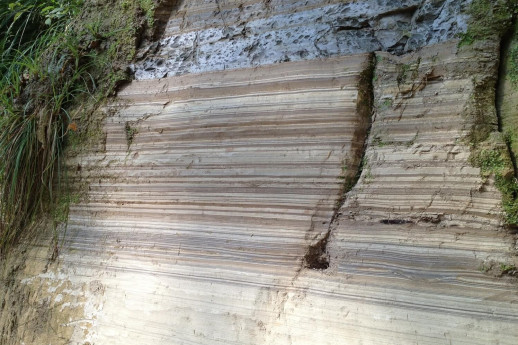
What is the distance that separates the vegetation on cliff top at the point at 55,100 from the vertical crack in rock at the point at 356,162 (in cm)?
92

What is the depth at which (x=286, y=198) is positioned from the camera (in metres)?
1.32

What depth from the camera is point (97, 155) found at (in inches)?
66.8

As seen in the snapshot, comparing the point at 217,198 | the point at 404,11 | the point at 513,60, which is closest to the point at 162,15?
the point at 217,198

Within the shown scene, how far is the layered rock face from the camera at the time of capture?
1107mm

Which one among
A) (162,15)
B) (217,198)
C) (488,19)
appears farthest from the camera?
(162,15)

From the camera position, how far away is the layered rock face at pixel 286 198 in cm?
111

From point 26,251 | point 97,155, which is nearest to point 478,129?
point 97,155

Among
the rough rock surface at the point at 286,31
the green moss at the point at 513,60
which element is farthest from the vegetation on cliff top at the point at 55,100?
the green moss at the point at 513,60

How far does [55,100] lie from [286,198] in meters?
1.09

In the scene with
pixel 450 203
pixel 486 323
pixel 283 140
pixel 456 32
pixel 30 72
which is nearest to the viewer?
Result: pixel 486 323

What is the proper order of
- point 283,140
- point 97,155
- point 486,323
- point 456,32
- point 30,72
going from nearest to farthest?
point 486,323 → point 456,32 → point 283,140 → point 97,155 → point 30,72

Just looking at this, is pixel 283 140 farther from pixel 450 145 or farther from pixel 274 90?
pixel 450 145

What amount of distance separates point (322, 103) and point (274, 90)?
17 cm

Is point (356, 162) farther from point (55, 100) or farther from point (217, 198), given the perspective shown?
point (55, 100)
